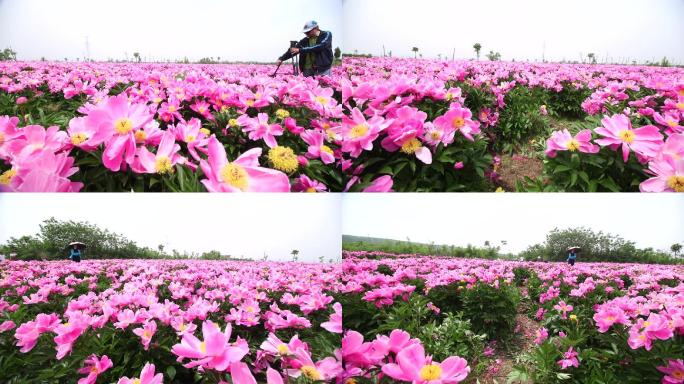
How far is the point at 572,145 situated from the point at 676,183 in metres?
0.30

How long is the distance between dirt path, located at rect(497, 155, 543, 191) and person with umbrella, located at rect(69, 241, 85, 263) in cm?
137

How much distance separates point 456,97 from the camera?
4.43 feet

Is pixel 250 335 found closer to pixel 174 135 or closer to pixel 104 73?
pixel 174 135

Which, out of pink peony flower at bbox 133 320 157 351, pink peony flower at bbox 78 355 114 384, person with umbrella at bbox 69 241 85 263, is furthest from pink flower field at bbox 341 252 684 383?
person with umbrella at bbox 69 241 85 263

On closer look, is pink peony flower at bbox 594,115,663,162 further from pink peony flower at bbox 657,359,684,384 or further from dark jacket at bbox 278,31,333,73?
dark jacket at bbox 278,31,333,73

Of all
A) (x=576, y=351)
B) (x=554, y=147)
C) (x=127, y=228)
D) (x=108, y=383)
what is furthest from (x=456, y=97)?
(x=108, y=383)

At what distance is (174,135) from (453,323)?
1077mm

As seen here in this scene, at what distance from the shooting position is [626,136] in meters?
1.27

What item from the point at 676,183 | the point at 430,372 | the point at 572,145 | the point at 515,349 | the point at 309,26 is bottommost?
the point at 515,349

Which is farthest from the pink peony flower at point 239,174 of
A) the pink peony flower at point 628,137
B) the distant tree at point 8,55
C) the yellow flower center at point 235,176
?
the pink peony flower at point 628,137

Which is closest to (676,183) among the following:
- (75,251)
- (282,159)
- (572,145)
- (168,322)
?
(572,145)

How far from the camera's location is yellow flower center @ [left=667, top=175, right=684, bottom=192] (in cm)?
124

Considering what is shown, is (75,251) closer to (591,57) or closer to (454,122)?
(454,122)

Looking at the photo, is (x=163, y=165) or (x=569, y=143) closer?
(x=163, y=165)
